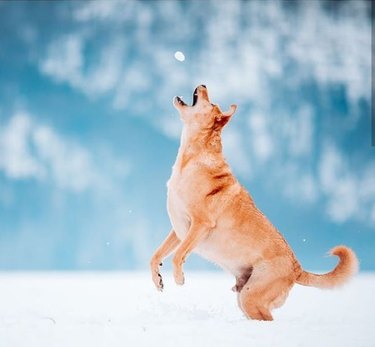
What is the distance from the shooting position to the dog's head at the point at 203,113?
4988mm

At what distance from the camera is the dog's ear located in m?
4.99

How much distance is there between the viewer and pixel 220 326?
3898 millimetres

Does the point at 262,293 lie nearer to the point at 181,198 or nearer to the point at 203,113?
the point at 181,198

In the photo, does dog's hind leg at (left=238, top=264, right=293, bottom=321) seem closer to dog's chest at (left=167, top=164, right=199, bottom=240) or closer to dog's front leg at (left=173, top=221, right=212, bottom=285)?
dog's front leg at (left=173, top=221, right=212, bottom=285)

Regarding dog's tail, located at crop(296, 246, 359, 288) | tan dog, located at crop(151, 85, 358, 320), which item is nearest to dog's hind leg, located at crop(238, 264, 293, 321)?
tan dog, located at crop(151, 85, 358, 320)

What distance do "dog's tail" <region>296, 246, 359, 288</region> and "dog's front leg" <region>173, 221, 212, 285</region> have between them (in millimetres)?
1014

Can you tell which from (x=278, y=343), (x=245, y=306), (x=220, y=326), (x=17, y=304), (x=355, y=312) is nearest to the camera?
(x=278, y=343)

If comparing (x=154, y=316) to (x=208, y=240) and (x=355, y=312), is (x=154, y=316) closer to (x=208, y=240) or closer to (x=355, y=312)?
(x=208, y=240)

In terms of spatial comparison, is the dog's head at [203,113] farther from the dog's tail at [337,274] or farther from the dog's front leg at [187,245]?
the dog's tail at [337,274]

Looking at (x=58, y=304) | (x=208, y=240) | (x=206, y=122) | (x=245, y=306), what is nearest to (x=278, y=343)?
(x=245, y=306)

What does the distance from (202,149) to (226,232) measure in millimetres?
831

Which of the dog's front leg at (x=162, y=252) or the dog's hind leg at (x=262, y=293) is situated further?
the dog's front leg at (x=162, y=252)

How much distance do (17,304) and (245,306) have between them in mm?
3364

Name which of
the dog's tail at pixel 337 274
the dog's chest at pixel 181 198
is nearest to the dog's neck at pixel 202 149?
the dog's chest at pixel 181 198
